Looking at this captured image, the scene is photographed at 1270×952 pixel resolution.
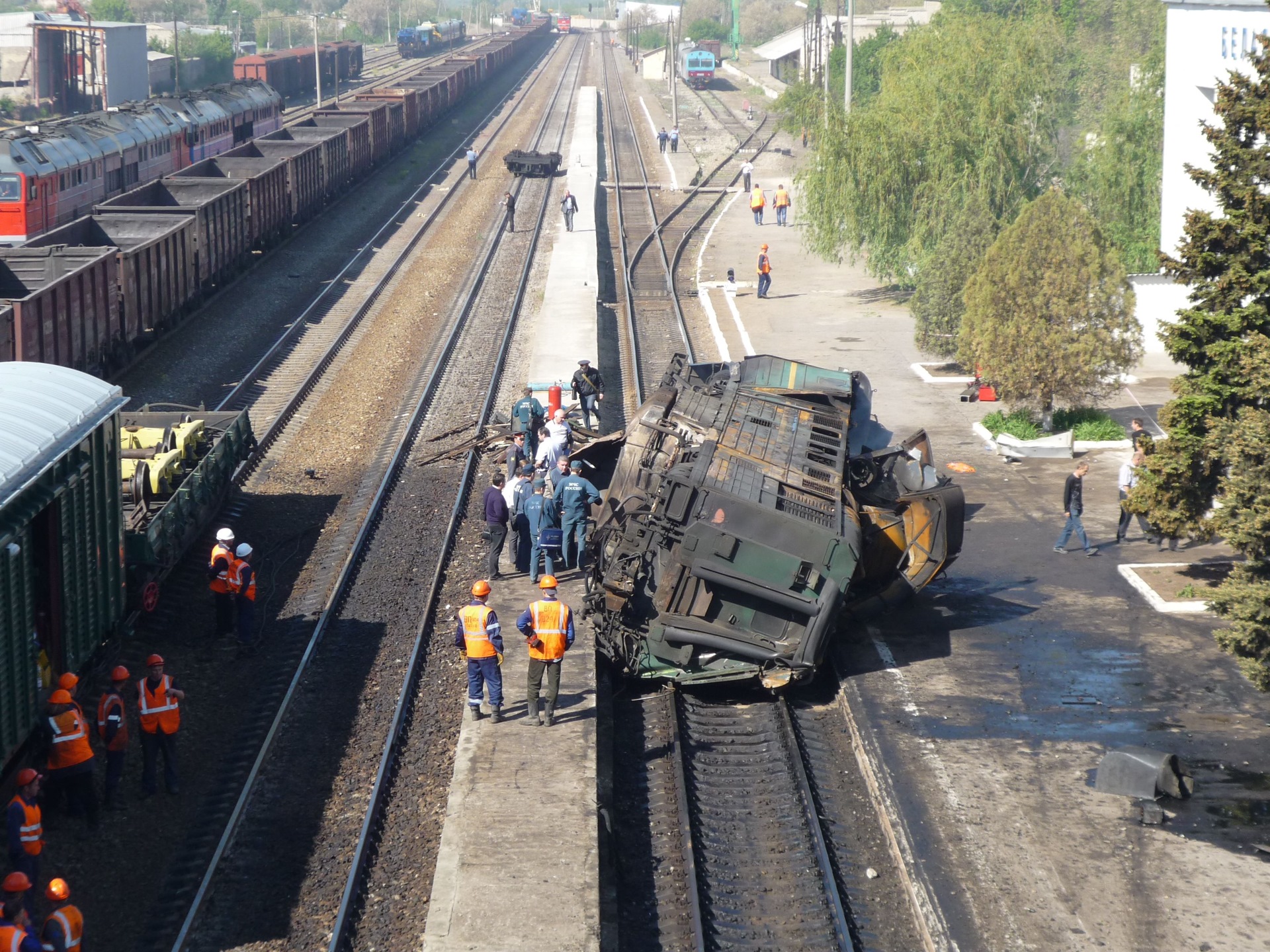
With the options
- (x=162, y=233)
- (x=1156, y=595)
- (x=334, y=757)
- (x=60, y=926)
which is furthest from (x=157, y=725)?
(x=162, y=233)

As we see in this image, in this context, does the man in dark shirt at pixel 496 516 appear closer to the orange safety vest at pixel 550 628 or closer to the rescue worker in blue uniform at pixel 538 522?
the rescue worker in blue uniform at pixel 538 522

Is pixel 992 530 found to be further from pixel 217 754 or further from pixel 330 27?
pixel 330 27

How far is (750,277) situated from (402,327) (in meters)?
10.9

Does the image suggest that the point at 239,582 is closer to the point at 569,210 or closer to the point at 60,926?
the point at 60,926

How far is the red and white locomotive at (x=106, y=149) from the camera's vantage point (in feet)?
99.1

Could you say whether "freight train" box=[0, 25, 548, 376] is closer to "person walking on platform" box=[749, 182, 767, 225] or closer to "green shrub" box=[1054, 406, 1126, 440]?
"person walking on platform" box=[749, 182, 767, 225]

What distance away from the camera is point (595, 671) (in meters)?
13.3

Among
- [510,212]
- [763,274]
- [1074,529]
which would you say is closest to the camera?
[1074,529]

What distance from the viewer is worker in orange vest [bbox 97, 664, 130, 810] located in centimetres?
1086

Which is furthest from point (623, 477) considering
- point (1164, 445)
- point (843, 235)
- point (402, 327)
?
point (843, 235)

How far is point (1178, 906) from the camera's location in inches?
398

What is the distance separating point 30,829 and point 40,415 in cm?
410

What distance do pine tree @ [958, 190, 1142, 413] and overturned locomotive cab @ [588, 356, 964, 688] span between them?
5974 millimetres

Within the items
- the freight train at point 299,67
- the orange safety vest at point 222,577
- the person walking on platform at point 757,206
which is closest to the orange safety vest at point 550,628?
the orange safety vest at point 222,577
